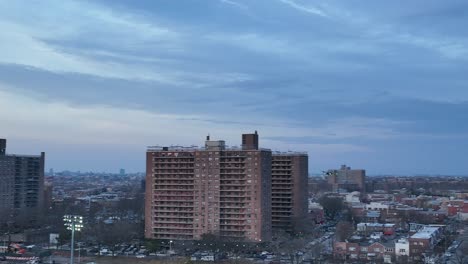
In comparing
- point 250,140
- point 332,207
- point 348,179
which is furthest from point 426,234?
point 348,179

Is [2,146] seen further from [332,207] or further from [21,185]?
[332,207]

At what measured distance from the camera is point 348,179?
72.0 metres

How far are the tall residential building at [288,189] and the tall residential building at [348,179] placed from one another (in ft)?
121

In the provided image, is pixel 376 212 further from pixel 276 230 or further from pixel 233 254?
pixel 233 254

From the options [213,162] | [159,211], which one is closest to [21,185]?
[159,211]

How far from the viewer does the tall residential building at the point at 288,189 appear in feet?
103

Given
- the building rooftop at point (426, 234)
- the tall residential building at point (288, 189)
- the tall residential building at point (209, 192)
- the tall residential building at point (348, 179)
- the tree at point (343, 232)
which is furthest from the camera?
the tall residential building at point (348, 179)

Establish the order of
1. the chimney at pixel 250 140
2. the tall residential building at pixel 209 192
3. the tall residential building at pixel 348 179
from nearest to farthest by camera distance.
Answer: the tall residential building at pixel 209 192 → the chimney at pixel 250 140 → the tall residential building at pixel 348 179

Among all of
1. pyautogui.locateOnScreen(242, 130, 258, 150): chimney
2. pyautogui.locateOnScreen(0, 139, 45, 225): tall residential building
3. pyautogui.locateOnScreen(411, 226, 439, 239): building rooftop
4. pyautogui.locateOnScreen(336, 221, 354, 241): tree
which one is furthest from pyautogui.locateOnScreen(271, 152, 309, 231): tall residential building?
pyautogui.locateOnScreen(0, 139, 45, 225): tall residential building

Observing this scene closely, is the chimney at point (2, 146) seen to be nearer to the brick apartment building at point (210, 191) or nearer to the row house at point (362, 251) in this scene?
the brick apartment building at point (210, 191)

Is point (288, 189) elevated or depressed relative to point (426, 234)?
elevated

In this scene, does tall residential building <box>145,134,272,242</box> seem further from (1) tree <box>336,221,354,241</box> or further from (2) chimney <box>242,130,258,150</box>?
(1) tree <box>336,221,354,241</box>

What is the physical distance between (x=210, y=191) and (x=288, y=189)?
595 cm

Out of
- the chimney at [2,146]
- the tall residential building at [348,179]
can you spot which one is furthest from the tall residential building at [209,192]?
the tall residential building at [348,179]
